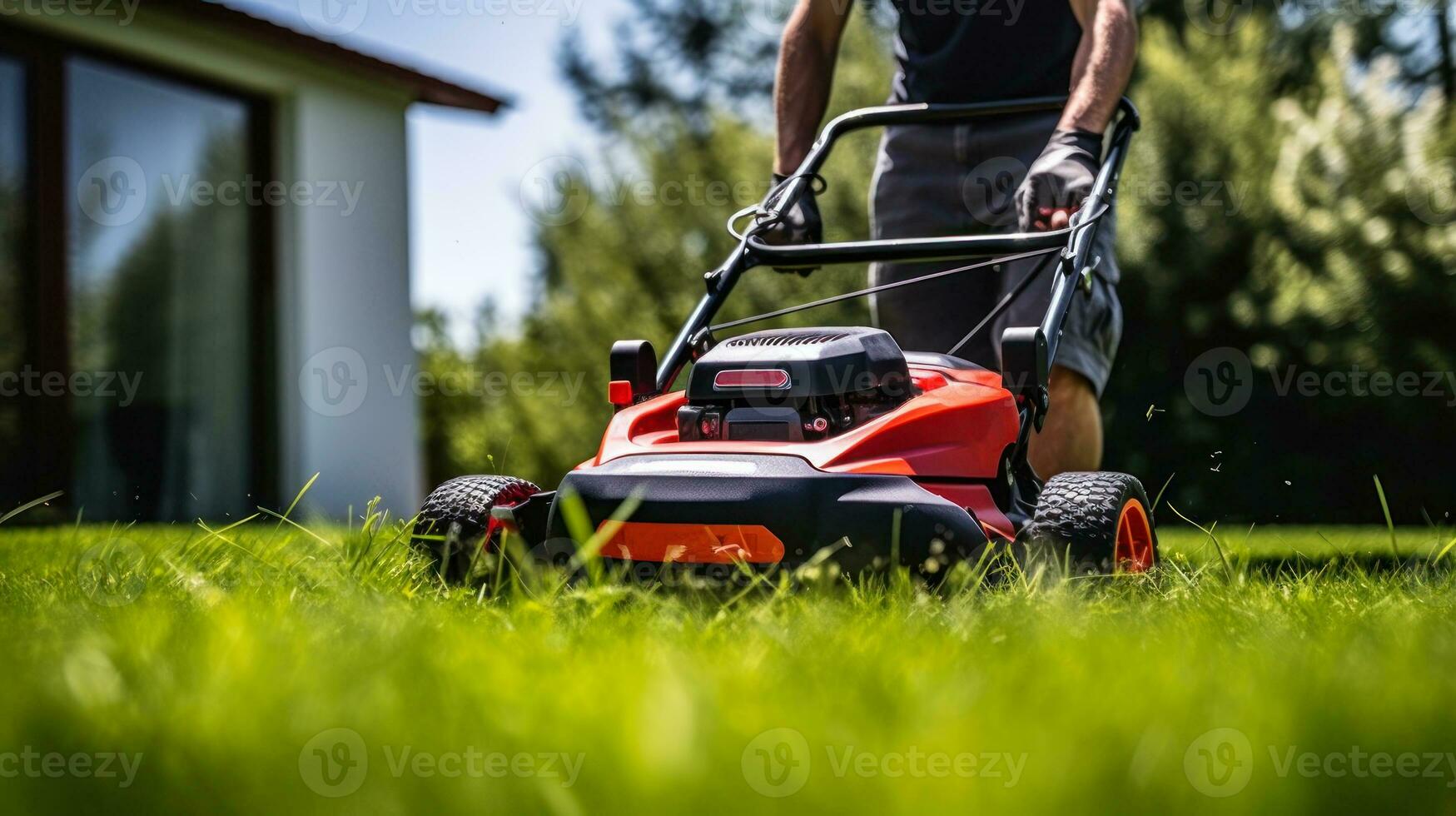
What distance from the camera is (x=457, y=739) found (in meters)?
1.00

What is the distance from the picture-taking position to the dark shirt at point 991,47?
10.6 ft

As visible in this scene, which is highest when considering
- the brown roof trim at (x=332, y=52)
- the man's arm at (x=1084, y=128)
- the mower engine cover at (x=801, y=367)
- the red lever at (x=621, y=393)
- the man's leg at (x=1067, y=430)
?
the brown roof trim at (x=332, y=52)

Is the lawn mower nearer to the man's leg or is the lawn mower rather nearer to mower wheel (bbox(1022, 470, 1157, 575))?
mower wheel (bbox(1022, 470, 1157, 575))

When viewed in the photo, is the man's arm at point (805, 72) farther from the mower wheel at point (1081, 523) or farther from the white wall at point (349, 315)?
the white wall at point (349, 315)

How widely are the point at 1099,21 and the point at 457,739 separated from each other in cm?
234

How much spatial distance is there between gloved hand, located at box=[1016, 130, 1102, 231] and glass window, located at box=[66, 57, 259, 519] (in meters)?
4.55

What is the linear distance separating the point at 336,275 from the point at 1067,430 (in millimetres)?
5241

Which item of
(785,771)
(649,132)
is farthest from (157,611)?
(649,132)

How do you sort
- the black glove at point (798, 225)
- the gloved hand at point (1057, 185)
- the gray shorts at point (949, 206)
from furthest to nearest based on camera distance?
the gray shorts at point (949, 206)
the black glove at point (798, 225)
the gloved hand at point (1057, 185)

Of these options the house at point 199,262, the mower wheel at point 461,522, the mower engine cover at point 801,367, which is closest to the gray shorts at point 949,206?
the mower engine cover at point 801,367

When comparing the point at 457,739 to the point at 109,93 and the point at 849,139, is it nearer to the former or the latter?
the point at 109,93

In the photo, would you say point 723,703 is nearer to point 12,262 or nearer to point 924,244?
point 924,244

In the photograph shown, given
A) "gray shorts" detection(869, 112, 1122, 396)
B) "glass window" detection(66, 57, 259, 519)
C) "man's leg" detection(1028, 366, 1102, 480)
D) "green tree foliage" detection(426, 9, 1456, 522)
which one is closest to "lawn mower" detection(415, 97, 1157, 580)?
"man's leg" detection(1028, 366, 1102, 480)

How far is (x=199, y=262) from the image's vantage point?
6.88 m
